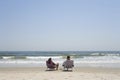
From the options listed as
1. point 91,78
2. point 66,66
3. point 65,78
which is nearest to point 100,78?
point 91,78

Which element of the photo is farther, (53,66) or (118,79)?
(53,66)

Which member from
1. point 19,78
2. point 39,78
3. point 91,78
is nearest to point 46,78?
point 39,78

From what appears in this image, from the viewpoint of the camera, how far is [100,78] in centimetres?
1298

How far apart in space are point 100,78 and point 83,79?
3.08ft

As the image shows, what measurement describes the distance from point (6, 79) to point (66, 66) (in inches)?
255

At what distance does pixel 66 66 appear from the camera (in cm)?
1839

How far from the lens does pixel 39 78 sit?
Result: 12.8m

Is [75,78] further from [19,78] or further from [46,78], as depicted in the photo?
[19,78]

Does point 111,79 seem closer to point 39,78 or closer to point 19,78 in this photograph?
point 39,78

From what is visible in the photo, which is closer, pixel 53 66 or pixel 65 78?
pixel 65 78

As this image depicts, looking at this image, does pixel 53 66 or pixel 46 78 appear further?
pixel 53 66

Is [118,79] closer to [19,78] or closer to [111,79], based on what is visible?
[111,79]

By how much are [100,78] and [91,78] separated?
1.50 feet

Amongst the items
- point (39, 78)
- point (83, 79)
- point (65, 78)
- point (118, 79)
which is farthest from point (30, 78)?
point (118, 79)
